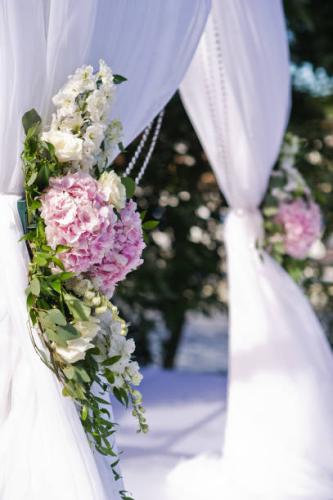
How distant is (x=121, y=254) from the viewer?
5.69ft

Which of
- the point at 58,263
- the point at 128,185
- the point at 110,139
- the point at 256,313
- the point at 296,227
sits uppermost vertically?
the point at 110,139

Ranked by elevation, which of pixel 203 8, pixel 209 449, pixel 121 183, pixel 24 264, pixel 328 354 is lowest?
pixel 209 449

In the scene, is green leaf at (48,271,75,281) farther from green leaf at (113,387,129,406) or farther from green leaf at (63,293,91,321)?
green leaf at (113,387,129,406)

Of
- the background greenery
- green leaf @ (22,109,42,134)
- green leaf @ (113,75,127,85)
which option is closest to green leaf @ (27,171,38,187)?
green leaf @ (22,109,42,134)

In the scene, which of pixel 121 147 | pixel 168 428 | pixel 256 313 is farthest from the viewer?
pixel 168 428

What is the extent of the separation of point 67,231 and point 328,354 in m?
1.60

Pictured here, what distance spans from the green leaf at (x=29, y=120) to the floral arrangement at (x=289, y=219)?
4.74 feet

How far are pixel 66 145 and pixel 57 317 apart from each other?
38cm

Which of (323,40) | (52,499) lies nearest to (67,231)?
(52,499)

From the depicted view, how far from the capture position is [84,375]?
1647 millimetres

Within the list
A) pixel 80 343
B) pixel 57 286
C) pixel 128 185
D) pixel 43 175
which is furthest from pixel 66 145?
pixel 80 343

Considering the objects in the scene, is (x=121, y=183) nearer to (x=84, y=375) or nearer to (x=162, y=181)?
(x=84, y=375)

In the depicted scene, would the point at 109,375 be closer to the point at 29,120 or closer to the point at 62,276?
the point at 62,276

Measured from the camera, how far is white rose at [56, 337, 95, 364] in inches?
64.7
